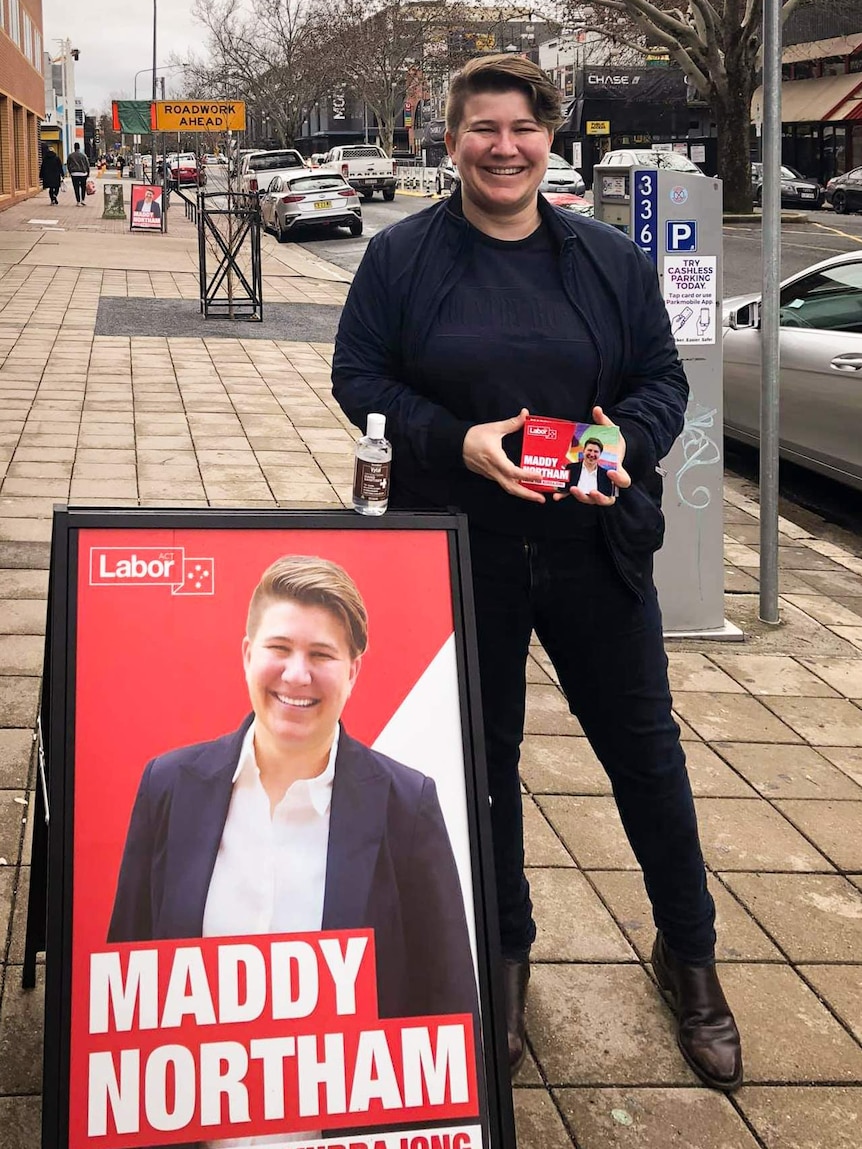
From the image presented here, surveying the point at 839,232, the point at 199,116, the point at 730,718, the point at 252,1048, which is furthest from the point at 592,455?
the point at 199,116

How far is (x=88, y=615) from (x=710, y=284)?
12.6 ft

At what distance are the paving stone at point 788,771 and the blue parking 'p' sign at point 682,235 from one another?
79.7 inches

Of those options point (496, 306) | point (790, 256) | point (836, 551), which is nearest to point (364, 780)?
point (496, 306)

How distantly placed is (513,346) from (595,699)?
77cm

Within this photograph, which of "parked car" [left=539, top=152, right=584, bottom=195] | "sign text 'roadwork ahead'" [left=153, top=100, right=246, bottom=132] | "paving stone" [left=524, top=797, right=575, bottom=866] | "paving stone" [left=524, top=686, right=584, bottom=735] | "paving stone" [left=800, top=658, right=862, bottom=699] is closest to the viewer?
"paving stone" [left=524, top=797, right=575, bottom=866]

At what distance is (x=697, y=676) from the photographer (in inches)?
211

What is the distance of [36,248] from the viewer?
2411 cm

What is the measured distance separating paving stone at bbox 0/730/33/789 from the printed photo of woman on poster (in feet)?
6.31

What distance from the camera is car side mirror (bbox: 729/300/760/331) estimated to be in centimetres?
802

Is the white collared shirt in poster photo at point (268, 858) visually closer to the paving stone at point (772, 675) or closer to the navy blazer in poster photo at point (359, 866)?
the navy blazer in poster photo at point (359, 866)

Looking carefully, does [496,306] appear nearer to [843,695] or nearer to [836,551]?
[843,695]

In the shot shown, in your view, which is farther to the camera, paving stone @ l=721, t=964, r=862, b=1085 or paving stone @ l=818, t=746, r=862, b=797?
paving stone @ l=818, t=746, r=862, b=797

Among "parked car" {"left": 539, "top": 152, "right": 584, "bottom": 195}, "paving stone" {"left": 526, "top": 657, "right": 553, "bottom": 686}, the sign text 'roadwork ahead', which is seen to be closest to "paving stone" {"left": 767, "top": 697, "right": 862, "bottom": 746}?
"paving stone" {"left": 526, "top": 657, "right": 553, "bottom": 686}

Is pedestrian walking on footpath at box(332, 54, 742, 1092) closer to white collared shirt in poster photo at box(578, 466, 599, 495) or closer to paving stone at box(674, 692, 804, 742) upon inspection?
white collared shirt in poster photo at box(578, 466, 599, 495)
